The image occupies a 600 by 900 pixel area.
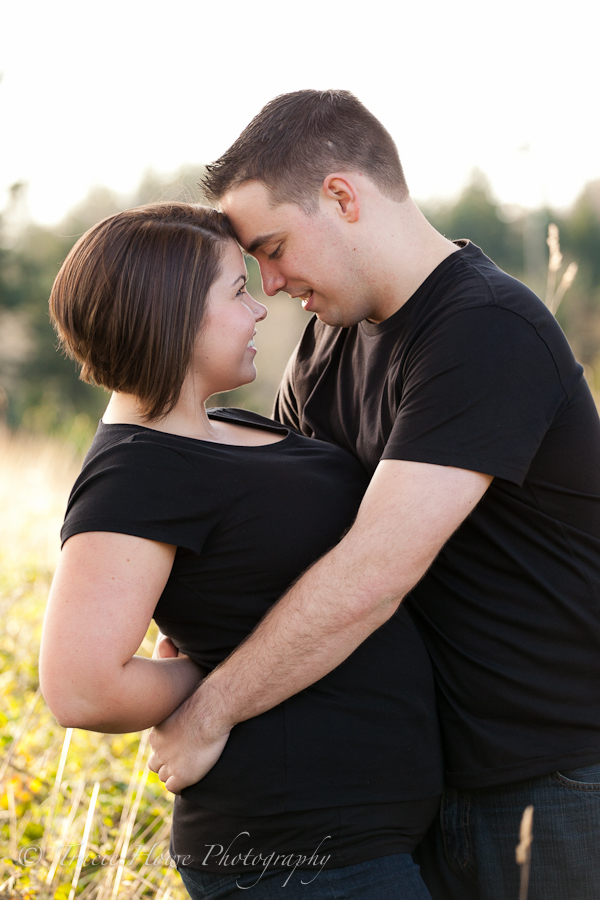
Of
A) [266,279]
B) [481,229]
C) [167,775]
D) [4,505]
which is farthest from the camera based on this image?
[481,229]

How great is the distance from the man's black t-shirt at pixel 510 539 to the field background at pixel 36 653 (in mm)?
898

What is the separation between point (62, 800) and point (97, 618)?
174cm

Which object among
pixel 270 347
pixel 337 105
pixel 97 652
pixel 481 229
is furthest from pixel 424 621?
pixel 481 229

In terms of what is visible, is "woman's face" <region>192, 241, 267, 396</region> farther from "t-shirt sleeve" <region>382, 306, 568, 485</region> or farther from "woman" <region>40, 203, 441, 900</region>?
"t-shirt sleeve" <region>382, 306, 568, 485</region>

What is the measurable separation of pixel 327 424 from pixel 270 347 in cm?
2062

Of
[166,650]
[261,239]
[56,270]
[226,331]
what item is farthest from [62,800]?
[56,270]

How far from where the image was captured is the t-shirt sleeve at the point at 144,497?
141 centimetres

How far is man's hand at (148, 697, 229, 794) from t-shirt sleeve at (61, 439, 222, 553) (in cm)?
40

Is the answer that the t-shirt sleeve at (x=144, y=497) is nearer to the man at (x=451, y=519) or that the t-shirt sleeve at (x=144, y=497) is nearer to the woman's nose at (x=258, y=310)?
the man at (x=451, y=519)

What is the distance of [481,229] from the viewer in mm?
34406

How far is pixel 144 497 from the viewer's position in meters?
1.43

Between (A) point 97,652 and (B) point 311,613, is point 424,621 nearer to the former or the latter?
(B) point 311,613

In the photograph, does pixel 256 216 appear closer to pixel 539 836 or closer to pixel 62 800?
pixel 539 836

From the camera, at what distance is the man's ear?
1901mm
